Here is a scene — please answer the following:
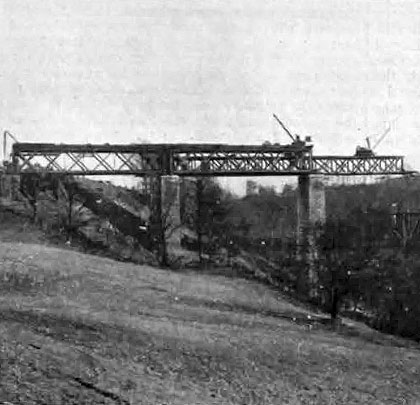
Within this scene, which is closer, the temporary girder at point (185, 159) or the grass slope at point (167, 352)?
the grass slope at point (167, 352)

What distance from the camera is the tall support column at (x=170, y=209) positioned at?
141 ft

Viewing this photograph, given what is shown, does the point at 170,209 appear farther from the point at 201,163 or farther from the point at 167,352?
the point at 167,352

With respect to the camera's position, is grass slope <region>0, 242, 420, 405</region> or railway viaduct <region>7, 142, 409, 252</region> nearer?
grass slope <region>0, 242, 420, 405</region>

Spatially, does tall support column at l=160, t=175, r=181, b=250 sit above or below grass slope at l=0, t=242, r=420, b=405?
above

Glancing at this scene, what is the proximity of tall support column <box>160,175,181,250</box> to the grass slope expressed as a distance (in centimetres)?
1719

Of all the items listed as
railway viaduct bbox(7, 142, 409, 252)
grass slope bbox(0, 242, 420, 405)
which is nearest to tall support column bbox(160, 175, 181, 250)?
railway viaduct bbox(7, 142, 409, 252)

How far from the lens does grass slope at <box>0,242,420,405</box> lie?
10.4 m

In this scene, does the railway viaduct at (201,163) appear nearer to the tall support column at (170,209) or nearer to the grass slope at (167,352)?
the tall support column at (170,209)

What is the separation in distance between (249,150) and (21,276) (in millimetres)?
27232

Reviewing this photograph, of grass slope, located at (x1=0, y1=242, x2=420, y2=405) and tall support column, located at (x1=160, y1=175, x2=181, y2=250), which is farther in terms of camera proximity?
tall support column, located at (x1=160, y1=175, x2=181, y2=250)

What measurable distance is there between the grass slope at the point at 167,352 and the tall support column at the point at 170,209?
56.4 ft

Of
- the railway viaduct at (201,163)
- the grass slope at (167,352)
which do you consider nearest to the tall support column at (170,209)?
the railway viaduct at (201,163)

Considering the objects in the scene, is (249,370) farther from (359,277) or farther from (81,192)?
(81,192)

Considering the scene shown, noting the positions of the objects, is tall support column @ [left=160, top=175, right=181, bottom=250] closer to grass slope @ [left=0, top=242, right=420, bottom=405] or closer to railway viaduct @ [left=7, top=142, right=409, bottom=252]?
railway viaduct @ [left=7, top=142, right=409, bottom=252]
